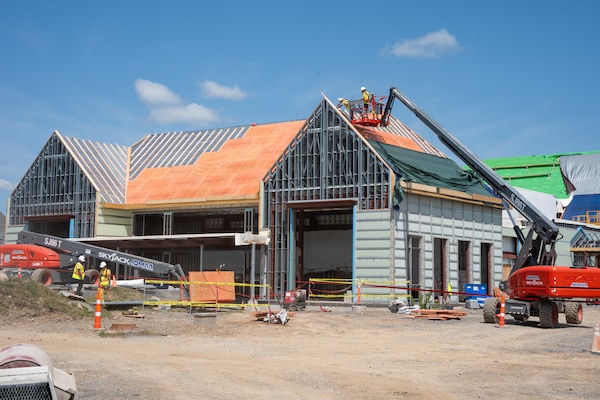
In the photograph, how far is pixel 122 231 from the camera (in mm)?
48656

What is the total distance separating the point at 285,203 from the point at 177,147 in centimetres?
1421

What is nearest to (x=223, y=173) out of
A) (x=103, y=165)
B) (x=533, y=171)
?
(x=103, y=165)

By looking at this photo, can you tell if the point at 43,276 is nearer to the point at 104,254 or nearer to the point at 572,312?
the point at 104,254

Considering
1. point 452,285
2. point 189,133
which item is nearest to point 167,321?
point 452,285

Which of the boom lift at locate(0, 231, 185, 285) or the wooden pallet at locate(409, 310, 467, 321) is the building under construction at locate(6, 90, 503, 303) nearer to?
the boom lift at locate(0, 231, 185, 285)

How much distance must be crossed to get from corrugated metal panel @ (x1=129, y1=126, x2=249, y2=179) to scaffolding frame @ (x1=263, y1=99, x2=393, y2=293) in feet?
32.2

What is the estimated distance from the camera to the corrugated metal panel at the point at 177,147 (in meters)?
50.2

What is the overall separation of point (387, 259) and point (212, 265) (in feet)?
56.6

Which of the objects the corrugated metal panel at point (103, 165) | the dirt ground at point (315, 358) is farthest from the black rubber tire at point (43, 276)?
the corrugated metal panel at point (103, 165)

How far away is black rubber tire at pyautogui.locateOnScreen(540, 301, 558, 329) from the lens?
86.9 feet

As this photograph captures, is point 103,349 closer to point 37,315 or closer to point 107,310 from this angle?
point 37,315

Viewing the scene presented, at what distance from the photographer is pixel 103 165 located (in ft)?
165

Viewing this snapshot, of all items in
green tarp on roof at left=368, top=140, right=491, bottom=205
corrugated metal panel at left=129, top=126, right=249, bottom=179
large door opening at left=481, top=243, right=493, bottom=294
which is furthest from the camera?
corrugated metal panel at left=129, top=126, right=249, bottom=179

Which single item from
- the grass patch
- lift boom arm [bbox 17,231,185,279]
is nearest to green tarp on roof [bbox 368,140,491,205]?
lift boom arm [bbox 17,231,185,279]
